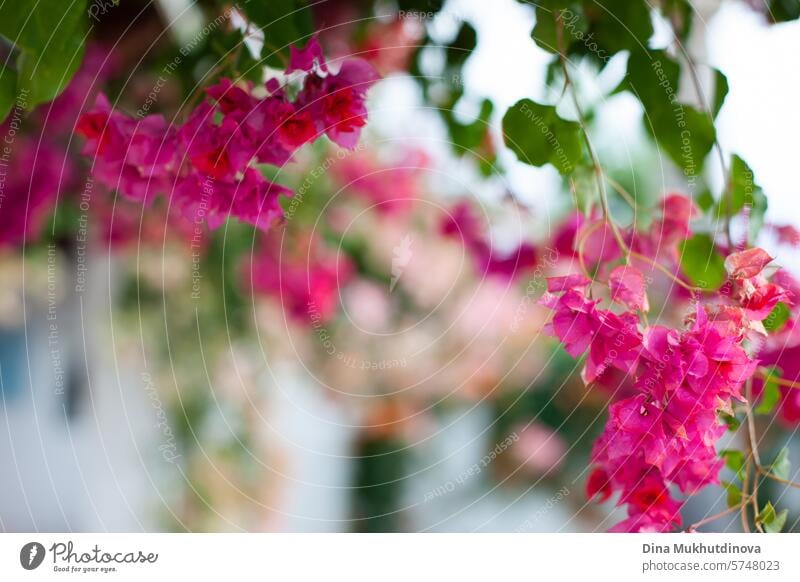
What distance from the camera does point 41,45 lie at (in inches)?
12.8

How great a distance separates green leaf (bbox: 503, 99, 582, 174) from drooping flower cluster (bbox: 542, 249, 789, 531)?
0.07 m

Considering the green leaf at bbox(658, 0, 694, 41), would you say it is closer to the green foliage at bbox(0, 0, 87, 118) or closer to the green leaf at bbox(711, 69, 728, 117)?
the green leaf at bbox(711, 69, 728, 117)

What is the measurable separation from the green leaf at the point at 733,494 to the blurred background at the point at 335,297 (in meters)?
0.06

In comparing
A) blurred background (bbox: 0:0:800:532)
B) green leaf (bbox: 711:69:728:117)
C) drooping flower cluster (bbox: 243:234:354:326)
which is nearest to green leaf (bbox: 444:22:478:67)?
blurred background (bbox: 0:0:800:532)

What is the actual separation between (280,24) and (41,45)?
0.10m

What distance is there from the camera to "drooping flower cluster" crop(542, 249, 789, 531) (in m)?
0.30

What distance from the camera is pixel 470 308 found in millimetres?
960

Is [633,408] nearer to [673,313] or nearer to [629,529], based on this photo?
[629,529]

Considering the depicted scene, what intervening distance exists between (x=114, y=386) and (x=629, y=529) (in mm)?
649

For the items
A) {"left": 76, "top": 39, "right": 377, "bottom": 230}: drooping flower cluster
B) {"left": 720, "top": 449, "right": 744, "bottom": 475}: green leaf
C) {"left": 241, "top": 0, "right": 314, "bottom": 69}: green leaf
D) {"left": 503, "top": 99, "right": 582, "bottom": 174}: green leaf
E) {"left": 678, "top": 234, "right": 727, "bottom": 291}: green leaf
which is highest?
{"left": 241, "top": 0, "right": 314, "bottom": 69}: green leaf

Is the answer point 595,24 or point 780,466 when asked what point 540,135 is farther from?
point 780,466

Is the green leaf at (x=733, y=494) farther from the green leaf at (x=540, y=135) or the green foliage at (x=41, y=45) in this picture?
the green foliage at (x=41, y=45)

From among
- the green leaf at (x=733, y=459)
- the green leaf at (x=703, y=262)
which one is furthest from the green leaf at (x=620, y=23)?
the green leaf at (x=733, y=459)
